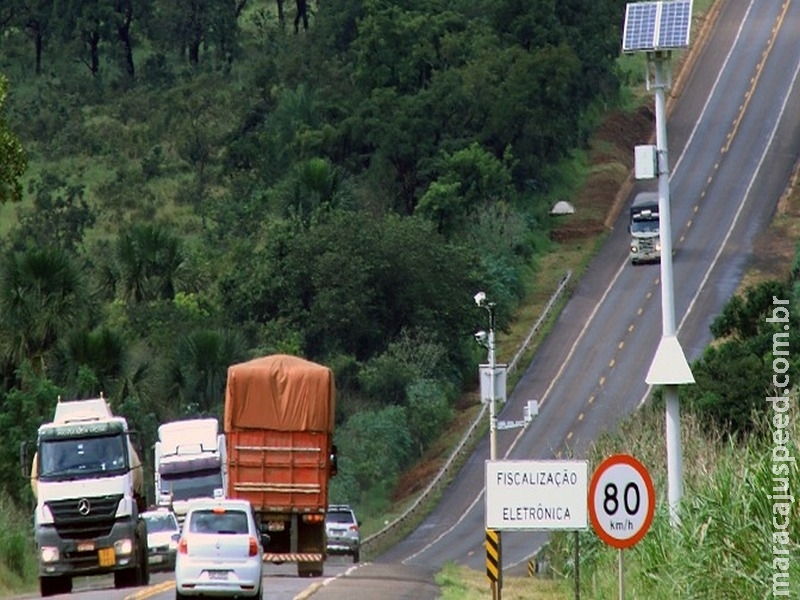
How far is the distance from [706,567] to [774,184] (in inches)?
3018

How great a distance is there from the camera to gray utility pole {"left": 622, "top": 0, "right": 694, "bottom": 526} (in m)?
27.6

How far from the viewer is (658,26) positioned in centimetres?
2945

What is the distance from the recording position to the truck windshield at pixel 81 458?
3700 cm

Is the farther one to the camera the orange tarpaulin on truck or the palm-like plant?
the palm-like plant

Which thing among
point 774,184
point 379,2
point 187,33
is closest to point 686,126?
point 774,184

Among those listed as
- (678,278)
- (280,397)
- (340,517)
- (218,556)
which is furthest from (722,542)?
(678,278)

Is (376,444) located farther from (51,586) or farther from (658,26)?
(658,26)

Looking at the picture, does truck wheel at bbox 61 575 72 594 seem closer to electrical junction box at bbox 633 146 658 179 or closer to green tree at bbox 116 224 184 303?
electrical junction box at bbox 633 146 658 179

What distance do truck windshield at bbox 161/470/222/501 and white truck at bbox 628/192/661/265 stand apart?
38.6 m

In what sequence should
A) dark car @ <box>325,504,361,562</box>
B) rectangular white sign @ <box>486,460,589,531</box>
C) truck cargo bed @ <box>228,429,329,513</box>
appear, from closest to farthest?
rectangular white sign @ <box>486,460,589,531</box> < truck cargo bed @ <box>228,429,329,513</box> < dark car @ <box>325,504,361,562</box>

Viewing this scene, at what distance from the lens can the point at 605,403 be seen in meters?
77.1

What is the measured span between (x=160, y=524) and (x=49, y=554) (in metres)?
10.7

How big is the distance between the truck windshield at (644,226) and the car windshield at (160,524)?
145 ft

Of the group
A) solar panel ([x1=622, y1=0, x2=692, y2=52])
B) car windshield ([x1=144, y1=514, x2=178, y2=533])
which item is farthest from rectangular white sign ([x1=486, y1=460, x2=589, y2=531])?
car windshield ([x1=144, y1=514, x2=178, y2=533])
